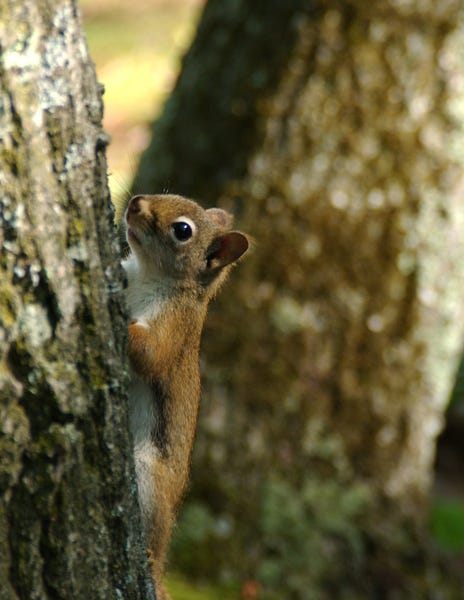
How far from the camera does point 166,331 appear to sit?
323cm

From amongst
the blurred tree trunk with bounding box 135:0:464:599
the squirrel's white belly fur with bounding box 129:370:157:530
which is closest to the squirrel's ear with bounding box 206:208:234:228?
the squirrel's white belly fur with bounding box 129:370:157:530

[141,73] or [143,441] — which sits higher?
[141,73]

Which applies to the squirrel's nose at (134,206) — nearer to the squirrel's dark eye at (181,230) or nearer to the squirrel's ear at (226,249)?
the squirrel's dark eye at (181,230)

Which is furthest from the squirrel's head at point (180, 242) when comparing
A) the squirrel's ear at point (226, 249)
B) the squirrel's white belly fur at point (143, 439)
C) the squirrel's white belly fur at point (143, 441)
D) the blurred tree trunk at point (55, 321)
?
the blurred tree trunk at point (55, 321)

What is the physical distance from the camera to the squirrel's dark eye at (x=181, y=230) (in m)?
3.53

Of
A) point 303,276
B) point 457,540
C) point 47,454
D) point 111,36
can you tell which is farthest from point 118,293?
point 111,36

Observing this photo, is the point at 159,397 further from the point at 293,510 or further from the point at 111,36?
the point at 111,36

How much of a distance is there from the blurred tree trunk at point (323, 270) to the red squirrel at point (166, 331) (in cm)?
201

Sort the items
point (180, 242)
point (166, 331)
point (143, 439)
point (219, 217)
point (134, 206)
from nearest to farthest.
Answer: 1. point (143, 439)
2. point (166, 331)
3. point (134, 206)
4. point (180, 242)
5. point (219, 217)

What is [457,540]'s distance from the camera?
285 inches

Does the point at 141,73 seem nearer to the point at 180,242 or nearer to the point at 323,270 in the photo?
the point at 323,270

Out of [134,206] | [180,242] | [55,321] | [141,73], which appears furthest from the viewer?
[141,73]

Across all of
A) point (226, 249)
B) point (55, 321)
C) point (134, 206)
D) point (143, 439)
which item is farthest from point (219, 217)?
point (55, 321)

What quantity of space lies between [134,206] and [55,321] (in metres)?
1.31
